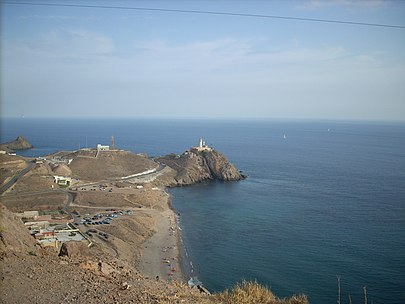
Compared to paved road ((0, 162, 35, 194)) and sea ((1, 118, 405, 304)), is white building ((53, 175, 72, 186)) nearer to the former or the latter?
paved road ((0, 162, 35, 194))

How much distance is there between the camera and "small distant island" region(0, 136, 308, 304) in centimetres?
614

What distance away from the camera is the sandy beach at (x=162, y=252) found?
703 inches

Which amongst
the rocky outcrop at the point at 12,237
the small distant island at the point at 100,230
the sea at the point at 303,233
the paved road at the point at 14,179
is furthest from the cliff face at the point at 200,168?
the rocky outcrop at the point at 12,237

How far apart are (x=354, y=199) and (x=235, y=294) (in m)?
29.1

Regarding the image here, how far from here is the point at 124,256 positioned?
18.8m

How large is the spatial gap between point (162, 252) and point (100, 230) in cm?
450

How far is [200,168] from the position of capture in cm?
4784

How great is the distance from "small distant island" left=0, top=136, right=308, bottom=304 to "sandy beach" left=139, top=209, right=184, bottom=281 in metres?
0.06

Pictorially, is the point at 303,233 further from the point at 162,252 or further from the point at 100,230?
the point at 100,230

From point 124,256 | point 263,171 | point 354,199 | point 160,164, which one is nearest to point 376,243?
point 354,199

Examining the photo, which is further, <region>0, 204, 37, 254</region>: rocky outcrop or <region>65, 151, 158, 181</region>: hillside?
<region>65, 151, 158, 181</region>: hillside

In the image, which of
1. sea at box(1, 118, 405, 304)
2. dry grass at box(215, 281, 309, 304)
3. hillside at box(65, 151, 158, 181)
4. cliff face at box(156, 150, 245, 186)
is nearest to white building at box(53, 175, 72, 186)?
hillside at box(65, 151, 158, 181)

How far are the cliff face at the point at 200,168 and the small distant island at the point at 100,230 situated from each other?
0.46 ft

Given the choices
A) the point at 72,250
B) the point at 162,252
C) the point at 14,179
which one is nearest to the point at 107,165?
the point at 14,179
